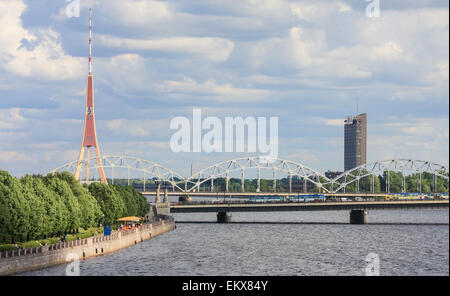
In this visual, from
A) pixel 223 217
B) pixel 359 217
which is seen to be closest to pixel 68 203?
pixel 223 217

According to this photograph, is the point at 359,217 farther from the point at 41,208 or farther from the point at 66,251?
the point at 66,251

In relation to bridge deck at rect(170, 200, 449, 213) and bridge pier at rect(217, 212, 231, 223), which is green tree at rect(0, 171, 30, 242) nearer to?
bridge deck at rect(170, 200, 449, 213)

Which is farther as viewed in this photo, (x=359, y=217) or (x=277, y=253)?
(x=359, y=217)

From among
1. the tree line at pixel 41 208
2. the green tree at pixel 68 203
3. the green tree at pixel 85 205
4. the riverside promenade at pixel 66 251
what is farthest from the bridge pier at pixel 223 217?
the green tree at pixel 68 203

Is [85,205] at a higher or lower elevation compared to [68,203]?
lower

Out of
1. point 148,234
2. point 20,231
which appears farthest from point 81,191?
point 20,231

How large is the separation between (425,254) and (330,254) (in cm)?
1162

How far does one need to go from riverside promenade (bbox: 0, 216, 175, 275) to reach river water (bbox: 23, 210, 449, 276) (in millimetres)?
892

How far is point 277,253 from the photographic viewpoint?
10669cm

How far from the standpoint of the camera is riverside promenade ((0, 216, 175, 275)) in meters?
67.2

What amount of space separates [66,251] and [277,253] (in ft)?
113
